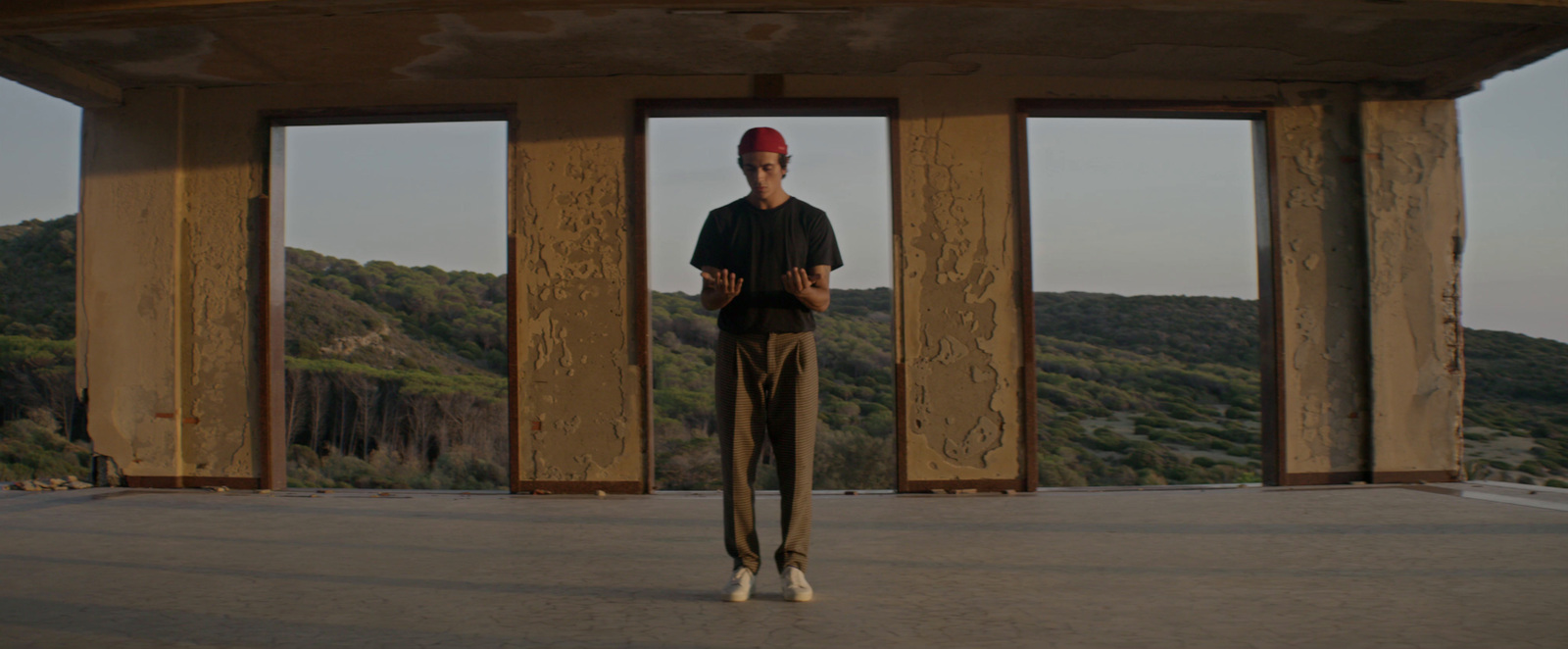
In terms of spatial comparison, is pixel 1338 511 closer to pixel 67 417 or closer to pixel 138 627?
pixel 138 627

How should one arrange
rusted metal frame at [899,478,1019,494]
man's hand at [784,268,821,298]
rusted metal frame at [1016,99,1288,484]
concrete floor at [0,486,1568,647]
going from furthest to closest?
rusted metal frame at [1016,99,1288,484] → rusted metal frame at [899,478,1019,494] → man's hand at [784,268,821,298] → concrete floor at [0,486,1568,647]

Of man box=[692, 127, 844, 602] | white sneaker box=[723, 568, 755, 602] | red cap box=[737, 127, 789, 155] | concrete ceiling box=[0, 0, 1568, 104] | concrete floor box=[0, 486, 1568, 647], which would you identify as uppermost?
concrete ceiling box=[0, 0, 1568, 104]

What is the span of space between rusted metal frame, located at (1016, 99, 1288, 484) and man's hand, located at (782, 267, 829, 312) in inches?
125

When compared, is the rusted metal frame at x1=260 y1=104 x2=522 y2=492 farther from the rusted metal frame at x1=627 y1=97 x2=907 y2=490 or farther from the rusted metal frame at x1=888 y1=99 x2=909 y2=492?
the rusted metal frame at x1=888 y1=99 x2=909 y2=492

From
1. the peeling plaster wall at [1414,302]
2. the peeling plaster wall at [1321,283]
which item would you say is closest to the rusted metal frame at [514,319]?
the peeling plaster wall at [1321,283]

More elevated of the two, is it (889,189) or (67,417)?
(889,189)

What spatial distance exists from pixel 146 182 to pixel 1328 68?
7296 millimetres

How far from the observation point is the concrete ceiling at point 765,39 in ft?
14.1

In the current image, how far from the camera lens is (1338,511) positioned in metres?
4.50

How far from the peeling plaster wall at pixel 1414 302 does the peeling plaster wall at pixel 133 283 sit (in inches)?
294

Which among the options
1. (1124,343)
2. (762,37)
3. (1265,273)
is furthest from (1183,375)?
(762,37)

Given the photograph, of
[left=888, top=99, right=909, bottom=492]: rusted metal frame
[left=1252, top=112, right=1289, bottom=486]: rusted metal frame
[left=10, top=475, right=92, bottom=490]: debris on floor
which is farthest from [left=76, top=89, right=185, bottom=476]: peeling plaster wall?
[left=1252, top=112, right=1289, bottom=486]: rusted metal frame

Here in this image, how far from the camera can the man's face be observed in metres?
2.73

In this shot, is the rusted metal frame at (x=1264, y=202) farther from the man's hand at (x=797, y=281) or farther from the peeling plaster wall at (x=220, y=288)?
the peeling plaster wall at (x=220, y=288)
